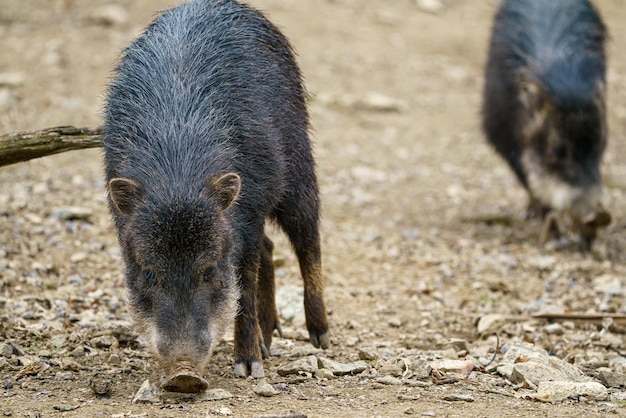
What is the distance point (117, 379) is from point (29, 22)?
9992mm

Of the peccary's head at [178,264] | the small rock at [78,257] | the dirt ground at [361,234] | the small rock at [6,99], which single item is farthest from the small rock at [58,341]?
the small rock at [6,99]

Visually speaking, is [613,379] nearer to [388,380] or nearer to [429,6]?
[388,380]

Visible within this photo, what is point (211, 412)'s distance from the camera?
4000mm

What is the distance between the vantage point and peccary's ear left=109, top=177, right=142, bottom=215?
419cm

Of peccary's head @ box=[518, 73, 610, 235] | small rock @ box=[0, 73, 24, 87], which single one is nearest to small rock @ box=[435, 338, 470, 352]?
peccary's head @ box=[518, 73, 610, 235]

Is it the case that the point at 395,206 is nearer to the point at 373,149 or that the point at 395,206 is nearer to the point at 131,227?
the point at 373,149

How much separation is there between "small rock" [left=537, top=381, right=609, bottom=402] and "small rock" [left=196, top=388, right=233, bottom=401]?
148 cm

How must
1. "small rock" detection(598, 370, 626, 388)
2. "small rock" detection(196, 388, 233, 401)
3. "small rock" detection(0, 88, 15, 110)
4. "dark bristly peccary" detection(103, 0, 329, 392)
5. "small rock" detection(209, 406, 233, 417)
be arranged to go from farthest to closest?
"small rock" detection(0, 88, 15, 110) < "small rock" detection(598, 370, 626, 388) < "small rock" detection(196, 388, 233, 401) < "dark bristly peccary" detection(103, 0, 329, 392) < "small rock" detection(209, 406, 233, 417)

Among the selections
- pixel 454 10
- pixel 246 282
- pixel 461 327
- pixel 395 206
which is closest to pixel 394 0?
pixel 454 10

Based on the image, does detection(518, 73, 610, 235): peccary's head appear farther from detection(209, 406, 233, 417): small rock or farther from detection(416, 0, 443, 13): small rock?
detection(416, 0, 443, 13): small rock

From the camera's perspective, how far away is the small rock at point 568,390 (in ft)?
14.4

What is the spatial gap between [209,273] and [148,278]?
276mm

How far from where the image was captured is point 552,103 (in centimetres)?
870

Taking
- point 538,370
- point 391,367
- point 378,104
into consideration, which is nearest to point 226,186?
point 391,367
